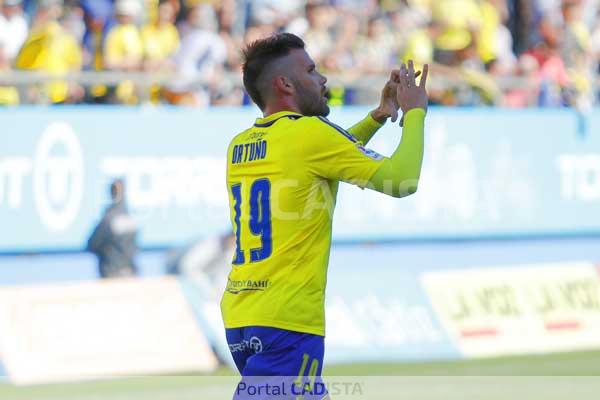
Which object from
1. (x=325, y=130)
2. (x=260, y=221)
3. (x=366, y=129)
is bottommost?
(x=260, y=221)

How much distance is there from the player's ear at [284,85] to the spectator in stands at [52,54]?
8.01 m

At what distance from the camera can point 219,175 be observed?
14008 mm

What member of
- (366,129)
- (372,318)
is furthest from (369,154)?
(372,318)

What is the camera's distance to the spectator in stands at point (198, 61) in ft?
45.9

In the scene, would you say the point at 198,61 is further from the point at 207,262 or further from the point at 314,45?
the point at 207,262

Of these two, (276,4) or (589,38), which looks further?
(589,38)

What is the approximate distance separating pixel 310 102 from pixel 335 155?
38 centimetres

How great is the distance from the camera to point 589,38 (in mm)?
17828

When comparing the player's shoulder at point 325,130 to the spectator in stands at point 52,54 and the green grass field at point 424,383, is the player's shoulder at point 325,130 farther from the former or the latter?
the spectator in stands at point 52,54

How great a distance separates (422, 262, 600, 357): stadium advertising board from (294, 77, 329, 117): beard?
8.98 m

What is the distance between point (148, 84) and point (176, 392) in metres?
3.67

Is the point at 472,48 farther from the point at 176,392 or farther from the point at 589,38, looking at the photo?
the point at 176,392

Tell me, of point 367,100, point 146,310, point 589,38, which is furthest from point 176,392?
point 589,38

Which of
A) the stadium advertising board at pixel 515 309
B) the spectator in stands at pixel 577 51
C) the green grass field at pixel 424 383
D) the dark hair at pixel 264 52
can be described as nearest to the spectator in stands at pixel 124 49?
Answer: the green grass field at pixel 424 383
